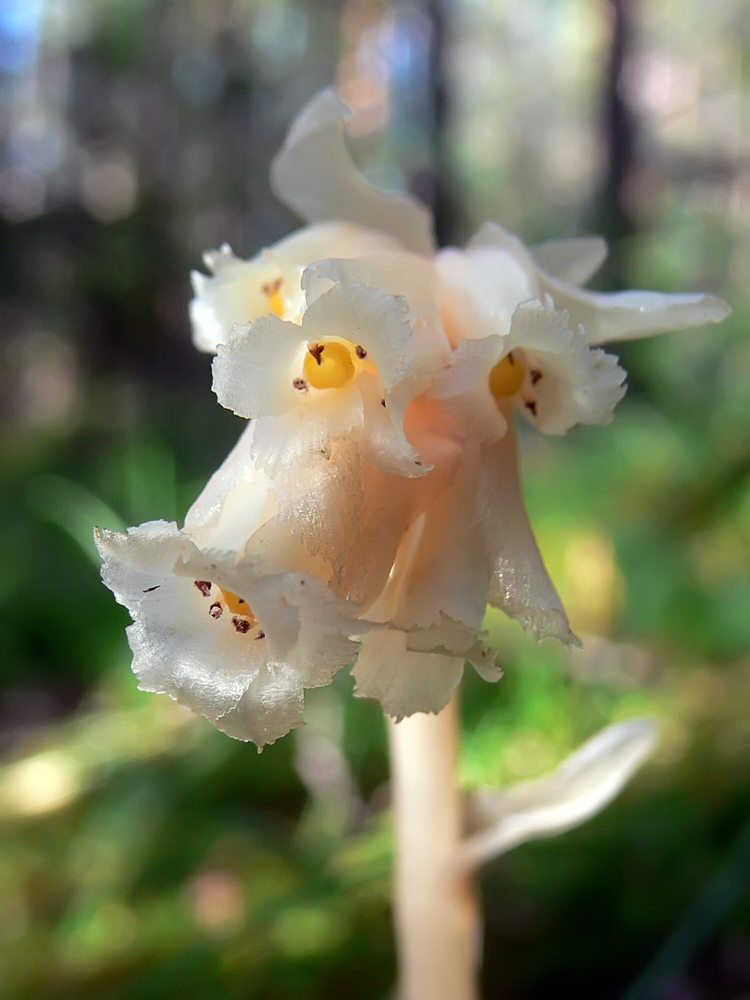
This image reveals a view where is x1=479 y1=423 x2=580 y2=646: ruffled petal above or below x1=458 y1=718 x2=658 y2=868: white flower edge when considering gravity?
above

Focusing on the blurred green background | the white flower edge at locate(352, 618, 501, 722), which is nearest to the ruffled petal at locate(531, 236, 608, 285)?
the white flower edge at locate(352, 618, 501, 722)

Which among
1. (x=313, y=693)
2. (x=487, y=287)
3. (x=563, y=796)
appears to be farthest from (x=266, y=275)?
(x=313, y=693)

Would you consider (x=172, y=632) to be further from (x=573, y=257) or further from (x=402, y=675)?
(x=573, y=257)

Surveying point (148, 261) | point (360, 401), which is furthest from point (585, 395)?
point (148, 261)

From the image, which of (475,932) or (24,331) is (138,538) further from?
(24,331)

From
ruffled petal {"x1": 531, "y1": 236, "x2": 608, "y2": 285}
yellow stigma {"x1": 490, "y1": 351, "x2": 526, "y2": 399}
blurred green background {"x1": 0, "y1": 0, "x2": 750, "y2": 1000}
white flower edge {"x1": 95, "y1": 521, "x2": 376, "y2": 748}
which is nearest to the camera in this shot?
white flower edge {"x1": 95, "y1": 521, "x2": 376, "y2": 748}

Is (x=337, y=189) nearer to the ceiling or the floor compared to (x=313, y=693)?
nearer to the ceiling

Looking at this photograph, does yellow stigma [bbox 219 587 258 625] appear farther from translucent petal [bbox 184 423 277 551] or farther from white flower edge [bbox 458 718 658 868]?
white flower edge [bbox 458 718 658 868]
